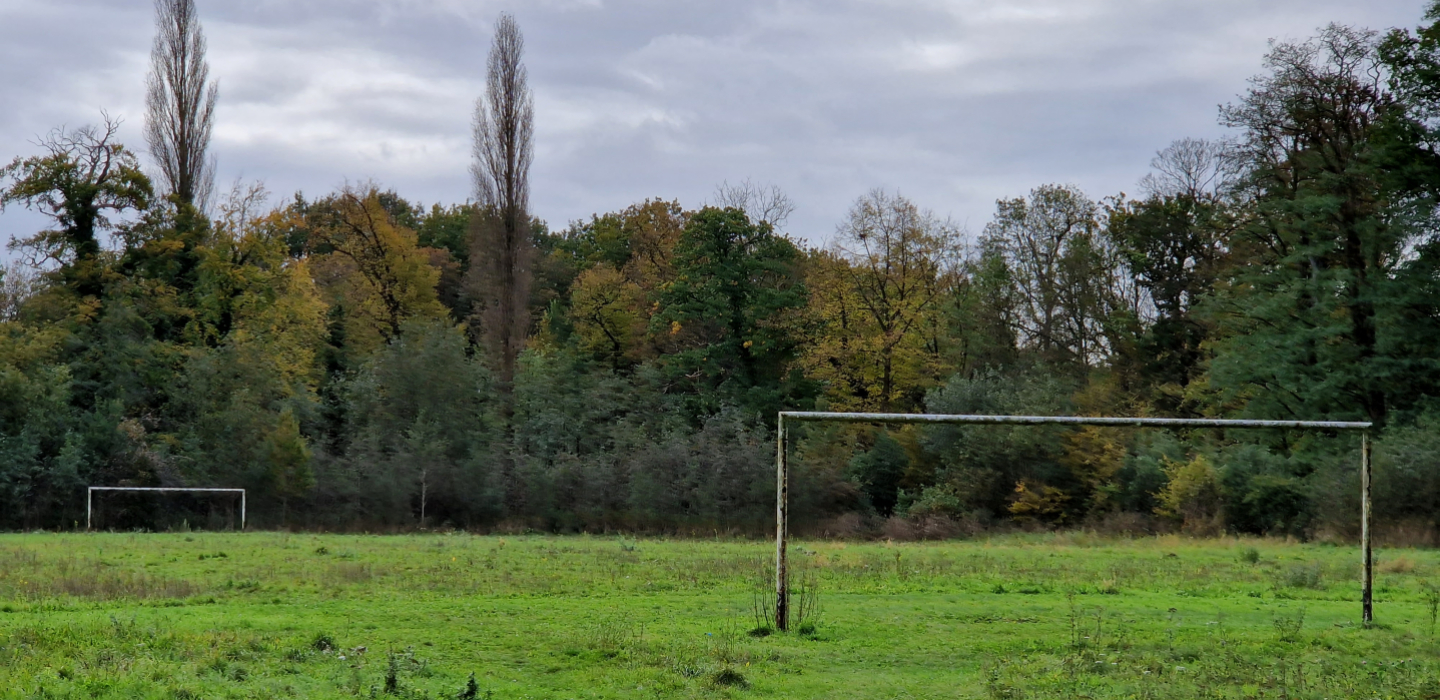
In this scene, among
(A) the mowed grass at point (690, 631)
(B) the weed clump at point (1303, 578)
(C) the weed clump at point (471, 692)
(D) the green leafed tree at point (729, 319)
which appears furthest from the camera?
(D) the green leafed tree at point (729, 319)

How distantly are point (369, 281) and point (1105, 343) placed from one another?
130 ft

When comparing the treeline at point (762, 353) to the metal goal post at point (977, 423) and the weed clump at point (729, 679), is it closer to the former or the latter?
the metal goal post at point (977, 423)

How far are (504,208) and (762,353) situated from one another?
49.6ft

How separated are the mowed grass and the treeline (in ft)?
58.6

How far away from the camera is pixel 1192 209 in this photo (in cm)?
5191

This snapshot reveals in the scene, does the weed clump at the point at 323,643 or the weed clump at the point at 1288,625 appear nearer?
the weed clump at the point at 323,643

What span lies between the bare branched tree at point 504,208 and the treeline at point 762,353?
0.17 m

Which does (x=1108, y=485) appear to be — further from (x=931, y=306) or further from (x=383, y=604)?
(x=383, y=604)

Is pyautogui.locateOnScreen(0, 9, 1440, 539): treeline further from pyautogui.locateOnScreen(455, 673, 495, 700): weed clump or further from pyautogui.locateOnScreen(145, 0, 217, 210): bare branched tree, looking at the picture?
pyautogui.locateOnScreen(455, 673, 495, 700): weed clump

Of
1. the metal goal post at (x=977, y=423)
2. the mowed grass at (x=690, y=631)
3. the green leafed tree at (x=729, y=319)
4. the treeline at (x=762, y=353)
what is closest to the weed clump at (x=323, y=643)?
the mowed grass at (x=690, y=631)

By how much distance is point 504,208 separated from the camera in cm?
5919

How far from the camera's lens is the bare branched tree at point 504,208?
58.9m

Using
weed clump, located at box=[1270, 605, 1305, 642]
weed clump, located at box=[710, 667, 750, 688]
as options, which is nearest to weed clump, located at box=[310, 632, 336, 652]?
weed clump, located at box=[710, 667, 750, 688]

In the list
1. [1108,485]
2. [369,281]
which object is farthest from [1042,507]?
[369,281]
